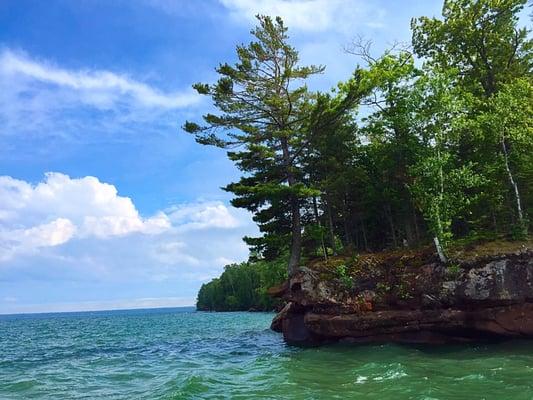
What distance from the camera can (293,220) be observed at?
29922mm

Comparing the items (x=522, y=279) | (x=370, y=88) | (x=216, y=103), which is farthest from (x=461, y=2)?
(x=522, y=279)

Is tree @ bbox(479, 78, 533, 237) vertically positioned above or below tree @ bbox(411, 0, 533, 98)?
below

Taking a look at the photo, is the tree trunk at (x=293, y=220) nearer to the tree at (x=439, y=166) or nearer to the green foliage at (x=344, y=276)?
the green foliage at (x=344, y=276)

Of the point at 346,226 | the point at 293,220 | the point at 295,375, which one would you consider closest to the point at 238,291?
the point at 346,226

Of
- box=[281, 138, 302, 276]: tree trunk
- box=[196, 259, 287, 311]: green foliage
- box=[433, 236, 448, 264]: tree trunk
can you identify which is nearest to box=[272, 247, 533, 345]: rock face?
box=[433, 236, 448, 264]: tree trunk

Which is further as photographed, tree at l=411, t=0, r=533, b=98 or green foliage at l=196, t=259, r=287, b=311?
green foliage at l=196, t=259, r=287, b=311

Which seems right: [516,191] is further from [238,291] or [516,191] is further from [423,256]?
[238,291]

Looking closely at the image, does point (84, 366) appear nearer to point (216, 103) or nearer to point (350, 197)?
point (216, 103)

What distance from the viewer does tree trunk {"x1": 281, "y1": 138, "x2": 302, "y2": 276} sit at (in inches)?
1133

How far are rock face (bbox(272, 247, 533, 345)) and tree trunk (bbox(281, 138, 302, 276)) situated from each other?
11.6ft

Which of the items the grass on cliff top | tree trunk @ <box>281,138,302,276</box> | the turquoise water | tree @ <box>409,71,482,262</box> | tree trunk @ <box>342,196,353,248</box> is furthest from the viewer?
tree trunk @ <box>342,196,353,248</box>

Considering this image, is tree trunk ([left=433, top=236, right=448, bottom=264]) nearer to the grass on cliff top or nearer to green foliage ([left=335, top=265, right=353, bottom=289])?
the grass on cliff top

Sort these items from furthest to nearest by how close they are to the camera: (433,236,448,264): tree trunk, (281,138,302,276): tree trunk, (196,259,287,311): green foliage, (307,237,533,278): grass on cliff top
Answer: (196,259,287,311): green foliage, (281,138,302,276): tree trunk, (433,236,448,264): tree trunk, (307,237,533,278): grass on cliff top

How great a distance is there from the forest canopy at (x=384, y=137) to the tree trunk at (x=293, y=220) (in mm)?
89
